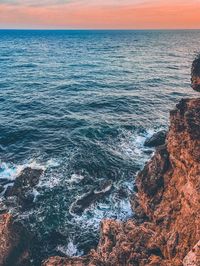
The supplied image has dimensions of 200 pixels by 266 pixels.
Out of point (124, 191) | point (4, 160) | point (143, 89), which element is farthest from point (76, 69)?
point (124, 191)

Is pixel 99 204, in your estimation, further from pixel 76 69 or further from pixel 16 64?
pixel 16 64

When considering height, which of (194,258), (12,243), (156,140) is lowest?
(12,243)

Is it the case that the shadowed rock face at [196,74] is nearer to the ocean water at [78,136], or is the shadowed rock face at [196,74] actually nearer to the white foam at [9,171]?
the ocean water at [78,136]

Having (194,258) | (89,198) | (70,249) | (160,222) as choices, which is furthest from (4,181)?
(194,258)

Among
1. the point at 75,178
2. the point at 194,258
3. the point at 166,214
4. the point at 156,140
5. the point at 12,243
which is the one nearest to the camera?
the point at 194,258

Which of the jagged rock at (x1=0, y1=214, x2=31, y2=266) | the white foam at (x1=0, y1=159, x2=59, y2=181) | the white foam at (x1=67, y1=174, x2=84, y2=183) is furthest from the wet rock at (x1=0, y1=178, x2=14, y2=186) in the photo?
the jagged rock at (x1=0, y1=214, x2=31, y2=266)

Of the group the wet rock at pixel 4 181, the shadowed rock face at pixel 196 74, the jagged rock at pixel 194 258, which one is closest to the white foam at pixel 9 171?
the wet rock at pixel 4 181

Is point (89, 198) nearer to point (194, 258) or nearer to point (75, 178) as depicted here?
point (75, 178)
